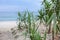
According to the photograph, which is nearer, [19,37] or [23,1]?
[19,37]

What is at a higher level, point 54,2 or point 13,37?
point 54,2

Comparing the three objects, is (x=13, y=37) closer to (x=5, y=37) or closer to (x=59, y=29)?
(x=5, y=37)

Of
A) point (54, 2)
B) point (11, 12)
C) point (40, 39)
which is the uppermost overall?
point (54, 2)

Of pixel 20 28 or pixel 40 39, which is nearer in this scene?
pixel 40 39

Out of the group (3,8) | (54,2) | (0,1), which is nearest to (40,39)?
(54,2)

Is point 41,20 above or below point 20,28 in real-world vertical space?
above

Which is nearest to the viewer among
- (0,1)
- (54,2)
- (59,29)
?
(54,2)

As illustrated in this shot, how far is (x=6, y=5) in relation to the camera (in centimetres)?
1030

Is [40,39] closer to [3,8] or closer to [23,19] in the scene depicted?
[23,19]

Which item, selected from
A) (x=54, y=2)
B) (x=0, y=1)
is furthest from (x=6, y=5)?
(x=54, y=2)

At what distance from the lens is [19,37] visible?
4.20m

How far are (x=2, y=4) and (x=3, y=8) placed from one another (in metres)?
0.63

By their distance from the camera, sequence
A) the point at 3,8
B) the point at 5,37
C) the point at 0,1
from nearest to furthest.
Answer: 1. the point at 5,37
2. the point at 3,8
3. the point at 0,1

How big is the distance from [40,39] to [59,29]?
0.58 meters
